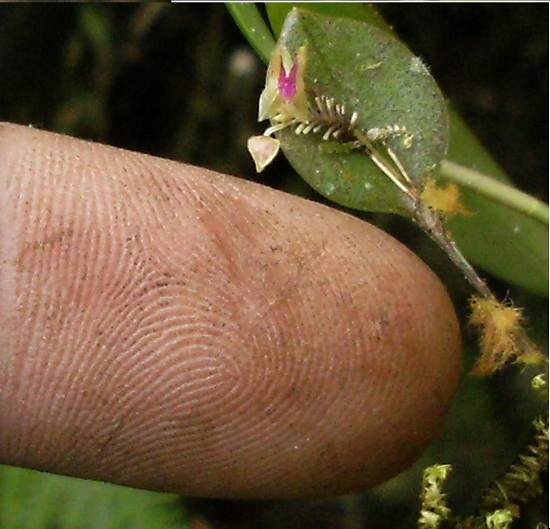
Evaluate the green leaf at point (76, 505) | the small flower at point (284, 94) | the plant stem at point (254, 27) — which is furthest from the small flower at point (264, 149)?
the green leaf at point (76, 505)

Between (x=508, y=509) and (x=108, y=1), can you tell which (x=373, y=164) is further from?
(x=108, y=1)

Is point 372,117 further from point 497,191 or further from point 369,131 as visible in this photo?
point 497,191

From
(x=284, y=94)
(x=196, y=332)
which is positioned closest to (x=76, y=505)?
(x=196, y=332)

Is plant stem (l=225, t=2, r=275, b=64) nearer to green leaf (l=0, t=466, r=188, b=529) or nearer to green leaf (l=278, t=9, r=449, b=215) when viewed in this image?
green leaf (l=278, t=9, r=449, b=215)

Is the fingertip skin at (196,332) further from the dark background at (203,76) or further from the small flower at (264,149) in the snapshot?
the dark background at (203,76)

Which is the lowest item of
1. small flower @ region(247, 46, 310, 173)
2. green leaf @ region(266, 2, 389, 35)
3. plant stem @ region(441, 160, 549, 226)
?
plant stem @ region(441, 160, 549, 226)

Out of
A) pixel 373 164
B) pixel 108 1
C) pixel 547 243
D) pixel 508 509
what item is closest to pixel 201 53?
pixel 108 1

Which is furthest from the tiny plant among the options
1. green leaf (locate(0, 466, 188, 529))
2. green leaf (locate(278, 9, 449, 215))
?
green leaf (locate(0, 466, 188, 529))
